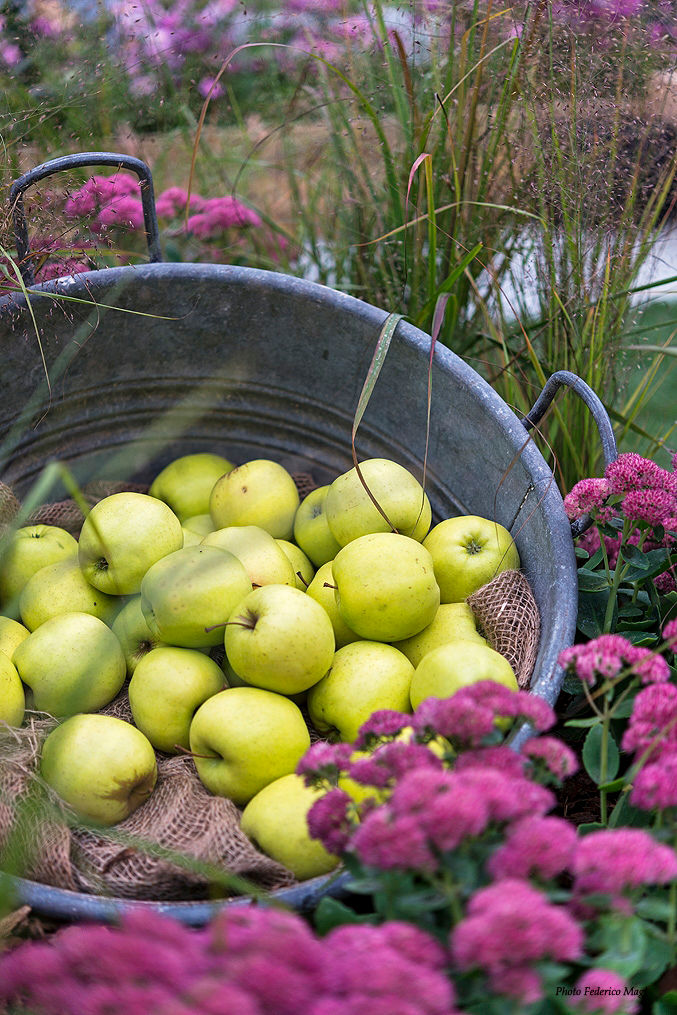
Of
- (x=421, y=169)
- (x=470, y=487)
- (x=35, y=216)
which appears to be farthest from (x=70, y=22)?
(x=470, y=487)

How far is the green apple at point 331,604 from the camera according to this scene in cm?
157

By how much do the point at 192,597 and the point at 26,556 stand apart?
1.47 ft

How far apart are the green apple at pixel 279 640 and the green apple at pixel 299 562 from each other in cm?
27

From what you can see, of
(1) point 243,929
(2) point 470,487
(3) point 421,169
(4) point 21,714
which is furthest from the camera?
(3) point 421,169

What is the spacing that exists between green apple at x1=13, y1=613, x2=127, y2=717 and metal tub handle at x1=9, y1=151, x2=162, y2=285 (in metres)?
0.71

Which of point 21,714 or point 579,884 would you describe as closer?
point 579,884

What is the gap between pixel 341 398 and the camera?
1863 mm

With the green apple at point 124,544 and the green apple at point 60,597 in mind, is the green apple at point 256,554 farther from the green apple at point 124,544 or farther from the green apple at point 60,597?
the green apple at point 60,597

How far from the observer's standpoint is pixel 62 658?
1422 mm

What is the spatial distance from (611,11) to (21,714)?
1.85 m

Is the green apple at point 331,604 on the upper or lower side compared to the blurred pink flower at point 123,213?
lower

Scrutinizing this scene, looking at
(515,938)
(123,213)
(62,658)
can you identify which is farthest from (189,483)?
(515,938)

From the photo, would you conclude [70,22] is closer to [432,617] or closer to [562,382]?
[562,382]

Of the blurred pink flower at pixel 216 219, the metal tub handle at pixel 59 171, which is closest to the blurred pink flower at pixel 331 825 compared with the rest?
the metal tub handle at pixel 59 171
